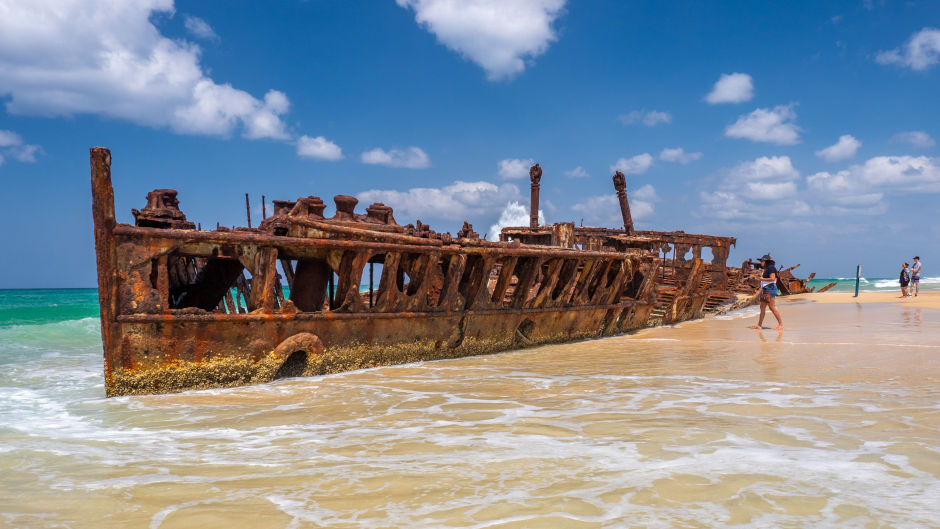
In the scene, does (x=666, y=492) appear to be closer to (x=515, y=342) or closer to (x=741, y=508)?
(x=741, y=508)

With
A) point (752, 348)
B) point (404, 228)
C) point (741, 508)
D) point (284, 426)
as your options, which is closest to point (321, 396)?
point (284, 426)

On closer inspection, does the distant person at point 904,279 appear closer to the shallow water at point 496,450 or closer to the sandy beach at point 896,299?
the sandy beach at point 896,299

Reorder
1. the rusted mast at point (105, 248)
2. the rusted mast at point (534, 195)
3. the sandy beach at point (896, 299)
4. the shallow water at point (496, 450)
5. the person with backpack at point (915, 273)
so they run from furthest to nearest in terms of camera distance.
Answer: the person with backpack at point (915, 273)
the sandy beach at point (896, 299)
the rusted mast at point (534, 195)
the rusted mast at point (105, 248)
the shallow water at point (496, 450)

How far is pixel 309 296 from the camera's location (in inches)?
308

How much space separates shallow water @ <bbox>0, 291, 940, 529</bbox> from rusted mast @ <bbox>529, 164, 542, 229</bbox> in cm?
984

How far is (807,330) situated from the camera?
1245 centimetres

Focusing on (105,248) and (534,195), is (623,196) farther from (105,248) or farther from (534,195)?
(105,248)

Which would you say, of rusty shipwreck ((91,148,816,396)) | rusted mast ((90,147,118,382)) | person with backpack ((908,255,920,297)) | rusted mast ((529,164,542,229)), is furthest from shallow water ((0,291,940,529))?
person with backpack ((908,255,920,297))

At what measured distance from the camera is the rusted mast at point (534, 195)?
17.2 meters

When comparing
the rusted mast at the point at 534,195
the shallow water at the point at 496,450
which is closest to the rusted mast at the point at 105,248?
the shallow water at the point at 496,450

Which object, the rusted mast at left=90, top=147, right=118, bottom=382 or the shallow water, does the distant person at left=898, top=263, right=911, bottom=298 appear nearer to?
the shallow water

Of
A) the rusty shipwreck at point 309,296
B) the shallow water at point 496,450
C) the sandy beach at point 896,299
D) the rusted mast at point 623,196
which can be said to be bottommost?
the sandy beach at point 896,299

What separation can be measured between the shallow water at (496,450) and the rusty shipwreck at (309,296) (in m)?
0.39

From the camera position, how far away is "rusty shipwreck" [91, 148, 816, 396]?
5945 millimetres
